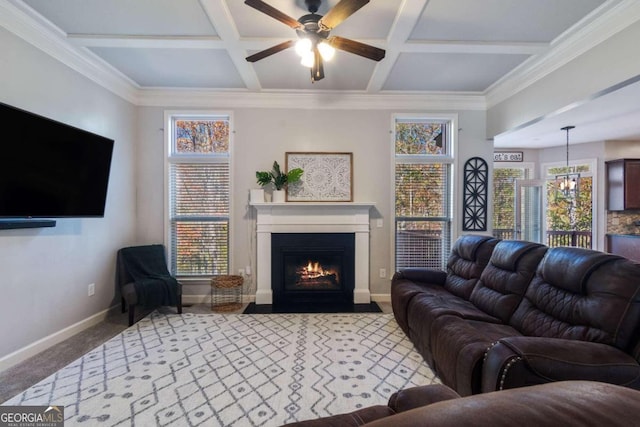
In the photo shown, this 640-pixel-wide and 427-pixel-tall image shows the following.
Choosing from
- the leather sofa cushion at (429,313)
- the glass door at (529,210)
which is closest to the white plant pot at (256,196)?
the leather sofa cushion at (429,313)

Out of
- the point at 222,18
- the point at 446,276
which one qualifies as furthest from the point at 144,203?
the point at 446,276

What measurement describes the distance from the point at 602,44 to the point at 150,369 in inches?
187

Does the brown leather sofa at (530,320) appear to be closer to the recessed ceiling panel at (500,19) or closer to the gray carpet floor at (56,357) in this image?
the recessed ceiling panel at (500,19)

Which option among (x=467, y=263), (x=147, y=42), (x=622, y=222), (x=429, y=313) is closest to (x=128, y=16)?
(x=147, y=42)

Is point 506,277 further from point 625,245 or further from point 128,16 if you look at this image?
point 625,245

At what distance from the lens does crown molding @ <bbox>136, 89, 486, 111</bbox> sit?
13.1ft

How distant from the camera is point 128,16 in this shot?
2471mm

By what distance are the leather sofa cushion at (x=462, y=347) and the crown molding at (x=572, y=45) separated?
2.62m

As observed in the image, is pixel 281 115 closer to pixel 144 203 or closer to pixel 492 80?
pixel 144 203

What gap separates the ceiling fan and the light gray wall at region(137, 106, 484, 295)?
1.57 m

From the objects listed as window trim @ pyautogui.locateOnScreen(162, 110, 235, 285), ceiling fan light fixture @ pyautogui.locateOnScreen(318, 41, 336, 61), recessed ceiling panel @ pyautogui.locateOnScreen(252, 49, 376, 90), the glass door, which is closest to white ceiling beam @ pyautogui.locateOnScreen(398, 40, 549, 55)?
recessed ceiling panel @ pyautogui.locateOnScreen(252, 49, 376, 90)

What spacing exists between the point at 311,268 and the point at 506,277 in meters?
2.37

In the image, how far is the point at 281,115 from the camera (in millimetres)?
4098

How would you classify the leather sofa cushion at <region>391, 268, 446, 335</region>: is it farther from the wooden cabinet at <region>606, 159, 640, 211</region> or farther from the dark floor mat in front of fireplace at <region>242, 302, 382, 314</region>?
the wooden cabinet at <region>606, 159, 640, 211</region>
